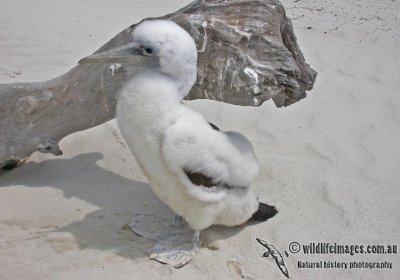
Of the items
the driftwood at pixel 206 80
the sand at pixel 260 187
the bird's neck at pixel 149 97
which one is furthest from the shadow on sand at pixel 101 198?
the bird's neck at pixel 149 97

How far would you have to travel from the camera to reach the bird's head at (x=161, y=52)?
2.59 metres

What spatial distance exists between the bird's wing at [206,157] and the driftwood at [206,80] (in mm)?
438

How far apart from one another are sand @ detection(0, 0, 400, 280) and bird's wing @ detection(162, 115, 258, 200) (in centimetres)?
47

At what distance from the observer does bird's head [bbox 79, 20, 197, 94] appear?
259 centimetres

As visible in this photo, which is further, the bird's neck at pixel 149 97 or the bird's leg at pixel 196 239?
the bird's leg at pixel 196 239

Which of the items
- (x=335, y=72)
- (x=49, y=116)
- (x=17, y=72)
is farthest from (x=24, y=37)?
(x=335, y=72)

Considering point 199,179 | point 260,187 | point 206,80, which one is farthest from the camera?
point 260,187

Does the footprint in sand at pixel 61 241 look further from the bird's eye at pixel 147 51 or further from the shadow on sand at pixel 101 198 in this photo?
the bird's eye at pixel 147 51

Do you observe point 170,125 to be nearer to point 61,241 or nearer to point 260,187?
point 61,241

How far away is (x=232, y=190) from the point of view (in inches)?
116

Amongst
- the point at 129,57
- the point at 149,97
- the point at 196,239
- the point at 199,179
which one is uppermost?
the point at 129,57

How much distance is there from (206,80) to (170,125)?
78 cm

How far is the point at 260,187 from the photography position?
368 cm

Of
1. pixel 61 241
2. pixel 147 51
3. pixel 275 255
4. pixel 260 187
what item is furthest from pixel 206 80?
pixel 61 241
